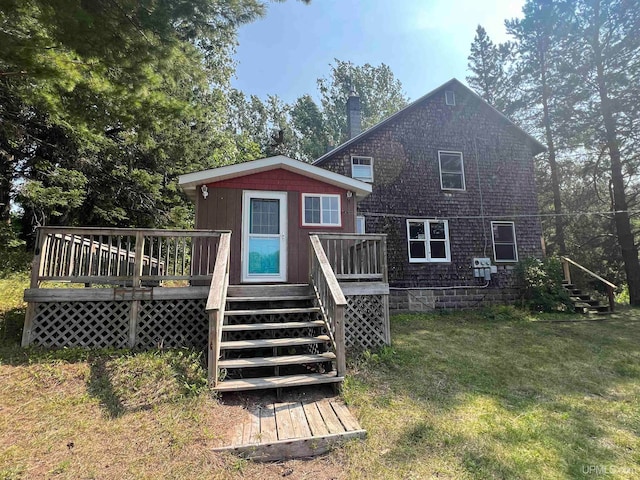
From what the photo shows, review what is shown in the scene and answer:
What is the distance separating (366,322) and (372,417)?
7.25 ft

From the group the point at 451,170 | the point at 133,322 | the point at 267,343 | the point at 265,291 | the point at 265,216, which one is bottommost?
the point at 267,343

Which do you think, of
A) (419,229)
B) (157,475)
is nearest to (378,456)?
(157,475)

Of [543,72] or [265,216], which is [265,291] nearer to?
[265,216]

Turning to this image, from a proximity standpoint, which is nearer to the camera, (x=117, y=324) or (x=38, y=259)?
(x=38, y=259)

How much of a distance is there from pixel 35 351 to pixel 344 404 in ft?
14.0

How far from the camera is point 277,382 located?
389 cm

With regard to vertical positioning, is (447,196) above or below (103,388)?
above

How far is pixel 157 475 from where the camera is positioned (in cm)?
255

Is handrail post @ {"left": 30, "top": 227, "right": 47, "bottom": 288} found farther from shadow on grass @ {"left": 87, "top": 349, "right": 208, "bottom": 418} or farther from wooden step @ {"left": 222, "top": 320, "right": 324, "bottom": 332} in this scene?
wooden step @ {"left": 222, "top": 320, "right": 324, "bottom": 332}

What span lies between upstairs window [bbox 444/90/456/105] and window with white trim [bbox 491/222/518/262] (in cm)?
474

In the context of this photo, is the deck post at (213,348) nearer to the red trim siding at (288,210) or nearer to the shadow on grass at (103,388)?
the shadow on grass at (103,388)

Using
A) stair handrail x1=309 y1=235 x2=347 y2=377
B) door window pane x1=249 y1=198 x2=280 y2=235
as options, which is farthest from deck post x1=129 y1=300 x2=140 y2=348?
stair handrail x1=309 y1=235 x2=347 y2=377

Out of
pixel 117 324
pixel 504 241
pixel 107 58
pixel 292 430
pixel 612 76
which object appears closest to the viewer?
pixel 292 430

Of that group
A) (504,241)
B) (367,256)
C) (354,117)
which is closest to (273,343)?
(367,256)
